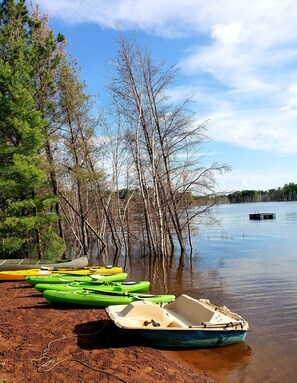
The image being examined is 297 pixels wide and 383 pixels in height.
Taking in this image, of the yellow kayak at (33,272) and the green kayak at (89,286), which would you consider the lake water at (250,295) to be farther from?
the yellow kayak at (33,272)

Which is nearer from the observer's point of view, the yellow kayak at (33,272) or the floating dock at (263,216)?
the yellow kayak at (33,272)

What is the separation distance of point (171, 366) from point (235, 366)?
1438 millimetres

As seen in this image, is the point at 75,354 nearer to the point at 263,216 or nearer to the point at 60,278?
the point at 60,278

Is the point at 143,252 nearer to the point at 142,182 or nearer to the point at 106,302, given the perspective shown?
the point at 142,182

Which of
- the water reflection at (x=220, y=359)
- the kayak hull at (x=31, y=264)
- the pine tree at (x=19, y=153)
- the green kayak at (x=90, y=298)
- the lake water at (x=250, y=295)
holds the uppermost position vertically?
the pine tree at (x=19, y=153)

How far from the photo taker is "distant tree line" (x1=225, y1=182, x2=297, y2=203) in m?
147

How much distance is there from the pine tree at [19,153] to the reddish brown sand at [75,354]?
808 cm

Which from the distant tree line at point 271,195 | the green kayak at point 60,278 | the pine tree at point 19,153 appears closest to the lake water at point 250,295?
the green kayak at point 60,278

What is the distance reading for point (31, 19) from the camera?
60.9ft

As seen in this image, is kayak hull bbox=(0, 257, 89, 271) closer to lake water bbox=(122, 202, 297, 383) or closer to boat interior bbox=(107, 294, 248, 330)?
lake water bbox=(122, 202, 297, 383)

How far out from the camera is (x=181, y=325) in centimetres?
778

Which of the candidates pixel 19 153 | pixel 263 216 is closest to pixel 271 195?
pixel 263 216

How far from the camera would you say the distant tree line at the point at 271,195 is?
14675 cm

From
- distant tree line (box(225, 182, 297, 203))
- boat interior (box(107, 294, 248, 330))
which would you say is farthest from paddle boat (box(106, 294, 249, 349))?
distant tree line (box(225, 182, 297, 203))
